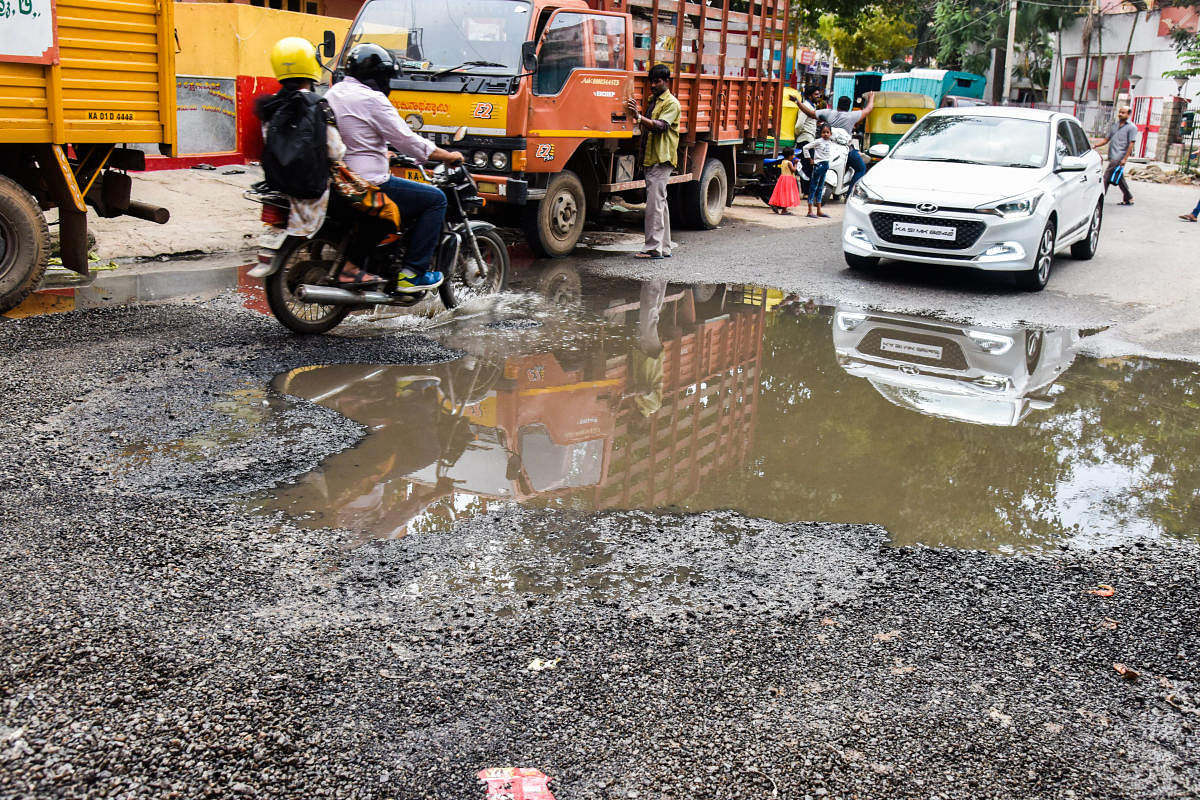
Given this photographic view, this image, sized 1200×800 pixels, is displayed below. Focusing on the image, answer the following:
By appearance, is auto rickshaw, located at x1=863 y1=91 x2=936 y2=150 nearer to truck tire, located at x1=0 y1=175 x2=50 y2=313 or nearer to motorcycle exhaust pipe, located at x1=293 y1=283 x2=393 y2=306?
motorcycle exhaust pipe, located at x1=293 y1=283 x2=393 y2=306

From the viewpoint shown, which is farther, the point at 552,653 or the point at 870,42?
the point at 870,42

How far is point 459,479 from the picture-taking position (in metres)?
4.90

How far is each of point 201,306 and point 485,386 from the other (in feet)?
9.64

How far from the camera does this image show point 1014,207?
32.6ft

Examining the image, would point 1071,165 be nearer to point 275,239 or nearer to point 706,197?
point 706,197

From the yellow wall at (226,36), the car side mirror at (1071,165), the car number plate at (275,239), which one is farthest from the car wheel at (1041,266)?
the yellow wall at (226,36)

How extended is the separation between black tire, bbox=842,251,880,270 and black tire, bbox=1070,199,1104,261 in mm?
2687

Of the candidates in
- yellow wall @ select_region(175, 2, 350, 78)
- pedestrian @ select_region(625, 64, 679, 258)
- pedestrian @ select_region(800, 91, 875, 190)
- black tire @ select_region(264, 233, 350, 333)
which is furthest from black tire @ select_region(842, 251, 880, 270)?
yellow wall @ select_region(175, 2, 350, 78)

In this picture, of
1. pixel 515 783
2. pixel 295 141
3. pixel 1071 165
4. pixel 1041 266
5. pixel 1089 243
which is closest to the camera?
pixel 515 783

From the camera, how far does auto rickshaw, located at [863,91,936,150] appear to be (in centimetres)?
2364

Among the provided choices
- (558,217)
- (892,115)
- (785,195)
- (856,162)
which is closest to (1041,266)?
(558,217)

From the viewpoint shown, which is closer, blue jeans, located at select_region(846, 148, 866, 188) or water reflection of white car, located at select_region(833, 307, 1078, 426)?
water reflection of white car, located at select_region(833, 307, 1078, 426)

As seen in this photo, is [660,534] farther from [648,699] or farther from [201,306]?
[201,306]

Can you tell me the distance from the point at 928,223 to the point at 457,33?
4979 millimetres
